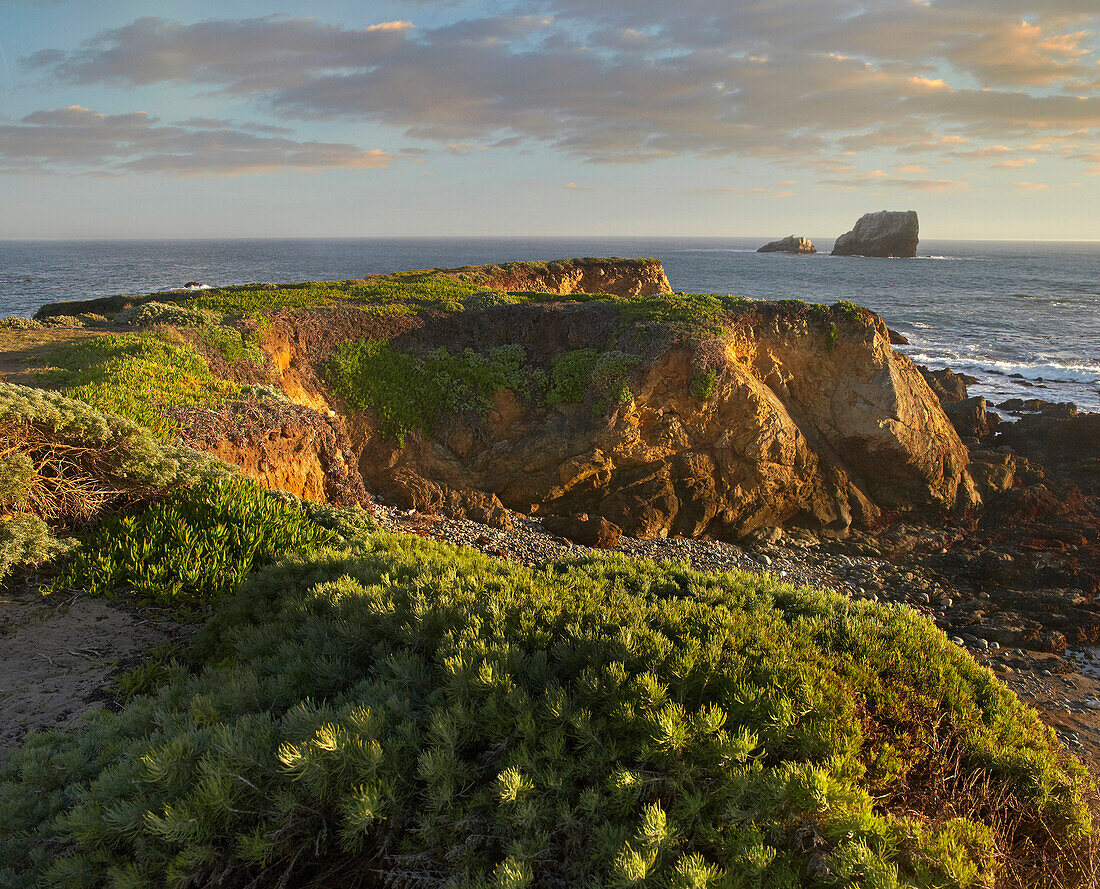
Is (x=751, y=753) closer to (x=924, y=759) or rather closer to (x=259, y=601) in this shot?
(x=924, y=759)

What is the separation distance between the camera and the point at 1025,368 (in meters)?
34.4

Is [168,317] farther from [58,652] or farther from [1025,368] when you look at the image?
[1025,368]

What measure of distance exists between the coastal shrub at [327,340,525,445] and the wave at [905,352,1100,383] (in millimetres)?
28765

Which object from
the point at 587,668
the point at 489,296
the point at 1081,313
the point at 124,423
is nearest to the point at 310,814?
the point at 587,668

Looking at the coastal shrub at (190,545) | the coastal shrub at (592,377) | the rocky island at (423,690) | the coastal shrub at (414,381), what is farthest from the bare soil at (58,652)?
the coastal shrub at (592,377)

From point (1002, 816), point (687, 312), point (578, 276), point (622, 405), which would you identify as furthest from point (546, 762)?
point (578, 276)

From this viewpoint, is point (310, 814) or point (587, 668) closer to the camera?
point (310, 814)

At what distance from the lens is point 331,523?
7691 millimetres

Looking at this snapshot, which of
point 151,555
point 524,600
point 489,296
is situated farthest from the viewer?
point 489,296

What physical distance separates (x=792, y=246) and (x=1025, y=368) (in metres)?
161

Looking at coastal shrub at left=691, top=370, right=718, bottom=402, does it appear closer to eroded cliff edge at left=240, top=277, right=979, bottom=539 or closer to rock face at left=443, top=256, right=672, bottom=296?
eroded cliff edge at left=240, top=277, right=979, bottom=539

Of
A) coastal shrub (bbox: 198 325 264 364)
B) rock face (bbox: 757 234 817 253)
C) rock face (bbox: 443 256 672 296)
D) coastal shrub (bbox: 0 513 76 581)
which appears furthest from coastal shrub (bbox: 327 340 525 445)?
rock face (bbox: 757 234 817 253)

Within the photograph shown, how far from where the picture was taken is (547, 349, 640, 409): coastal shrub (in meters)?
16.6

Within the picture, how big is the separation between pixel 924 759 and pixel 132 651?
626cm
